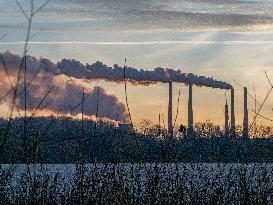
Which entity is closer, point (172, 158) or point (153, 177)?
point (172, 158)

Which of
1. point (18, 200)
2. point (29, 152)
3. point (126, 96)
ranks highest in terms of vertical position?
point (126, 96)

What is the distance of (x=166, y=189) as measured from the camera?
8312 mm

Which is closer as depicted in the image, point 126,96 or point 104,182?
point 126,96

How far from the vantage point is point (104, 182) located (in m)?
8.50

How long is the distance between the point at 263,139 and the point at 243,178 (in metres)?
0.61

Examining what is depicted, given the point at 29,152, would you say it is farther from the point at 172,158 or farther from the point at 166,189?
the point at 166,189

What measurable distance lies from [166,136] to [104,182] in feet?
5.44

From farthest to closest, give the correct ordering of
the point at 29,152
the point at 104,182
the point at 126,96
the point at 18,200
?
the point at 18,200
the point at 104,182
the point at 29,152
the point at 126,96

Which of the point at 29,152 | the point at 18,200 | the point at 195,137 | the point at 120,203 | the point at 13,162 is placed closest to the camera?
the point at 29,152

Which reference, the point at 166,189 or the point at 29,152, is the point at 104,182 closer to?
the point at 166,189

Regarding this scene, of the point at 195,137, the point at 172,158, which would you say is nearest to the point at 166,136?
the point at 172,158

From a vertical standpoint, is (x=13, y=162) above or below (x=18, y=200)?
above

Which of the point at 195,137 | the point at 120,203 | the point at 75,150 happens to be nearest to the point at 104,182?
the point at 120,203

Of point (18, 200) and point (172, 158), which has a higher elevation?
point (172, 158)
